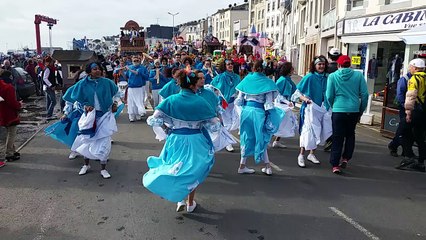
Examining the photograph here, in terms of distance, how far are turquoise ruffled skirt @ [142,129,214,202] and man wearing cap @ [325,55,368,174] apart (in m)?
2.48

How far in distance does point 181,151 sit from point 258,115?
72.6 inches

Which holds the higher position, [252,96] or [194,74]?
[194,74]

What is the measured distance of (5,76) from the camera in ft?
24.9

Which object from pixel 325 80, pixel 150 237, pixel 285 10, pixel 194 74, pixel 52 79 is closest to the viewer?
pixel 150 237

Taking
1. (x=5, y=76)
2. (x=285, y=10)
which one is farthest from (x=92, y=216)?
(x=285, y=10)

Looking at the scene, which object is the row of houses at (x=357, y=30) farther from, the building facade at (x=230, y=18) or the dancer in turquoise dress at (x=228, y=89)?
the building facade at (x=230, y=18)

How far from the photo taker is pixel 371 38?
43.3ft

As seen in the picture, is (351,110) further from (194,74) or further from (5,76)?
(5,76)

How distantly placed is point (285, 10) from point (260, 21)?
1848 centimetres

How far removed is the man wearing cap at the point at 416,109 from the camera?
584 centimetres

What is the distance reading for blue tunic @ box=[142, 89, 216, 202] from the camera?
396 centimetres

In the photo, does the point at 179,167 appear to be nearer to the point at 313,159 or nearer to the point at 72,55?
the point at 313,159

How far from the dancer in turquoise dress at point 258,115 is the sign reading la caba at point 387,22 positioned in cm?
776

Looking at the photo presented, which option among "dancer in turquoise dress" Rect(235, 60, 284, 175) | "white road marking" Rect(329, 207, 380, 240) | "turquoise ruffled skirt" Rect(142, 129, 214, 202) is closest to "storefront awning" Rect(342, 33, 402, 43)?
"dancer in turquoise dress" Rect(235, 60, 284, 175)
